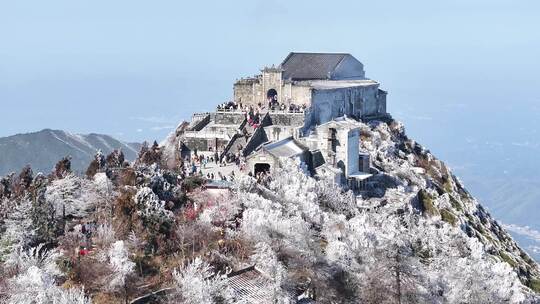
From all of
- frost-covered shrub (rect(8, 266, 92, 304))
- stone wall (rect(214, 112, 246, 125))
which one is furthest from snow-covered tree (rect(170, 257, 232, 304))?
stone wall (rect(214, 112, 246, 125))

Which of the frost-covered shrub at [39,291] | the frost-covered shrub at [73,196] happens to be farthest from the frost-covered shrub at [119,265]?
the frost-covered shrub at [73,196]

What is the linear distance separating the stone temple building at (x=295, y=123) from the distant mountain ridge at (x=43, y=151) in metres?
39.3

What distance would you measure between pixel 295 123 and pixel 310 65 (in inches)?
759

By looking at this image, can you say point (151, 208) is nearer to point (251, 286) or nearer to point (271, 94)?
point (251, 286)

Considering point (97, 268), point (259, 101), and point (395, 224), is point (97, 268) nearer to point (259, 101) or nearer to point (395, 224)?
point (395, 224)

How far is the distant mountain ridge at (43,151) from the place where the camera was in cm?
11981

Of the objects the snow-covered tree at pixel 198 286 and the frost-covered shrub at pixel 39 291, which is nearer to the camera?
the frost-covered shrub at pixel 39 291

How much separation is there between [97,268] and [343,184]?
28515 millimetres

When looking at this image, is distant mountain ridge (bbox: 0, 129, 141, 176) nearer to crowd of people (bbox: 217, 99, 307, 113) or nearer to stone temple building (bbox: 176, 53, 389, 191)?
stone temple building (bbox: 176, 53, 389, 191)

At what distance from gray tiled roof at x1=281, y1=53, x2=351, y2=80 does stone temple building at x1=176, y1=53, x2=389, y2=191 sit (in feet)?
0.31

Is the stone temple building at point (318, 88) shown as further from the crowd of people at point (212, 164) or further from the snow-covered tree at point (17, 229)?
→ the snow-covered tree at point (17, 229)

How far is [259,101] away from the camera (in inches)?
3221

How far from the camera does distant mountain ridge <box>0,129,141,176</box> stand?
119812mm

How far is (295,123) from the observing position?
7394 centimetres
